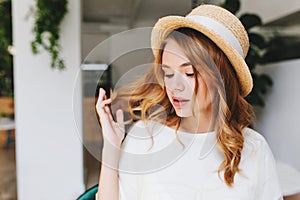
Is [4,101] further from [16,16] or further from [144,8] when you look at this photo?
[144,8]

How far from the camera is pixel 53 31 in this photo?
1778mm

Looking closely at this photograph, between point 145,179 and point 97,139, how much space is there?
7.1 inches

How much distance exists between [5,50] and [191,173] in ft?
6.26

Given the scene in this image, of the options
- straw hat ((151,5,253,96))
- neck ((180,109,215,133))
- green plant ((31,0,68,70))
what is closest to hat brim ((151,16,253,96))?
straw hat ((151,5,253,96))

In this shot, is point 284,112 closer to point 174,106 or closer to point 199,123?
point 199,123

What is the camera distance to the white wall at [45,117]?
182cm

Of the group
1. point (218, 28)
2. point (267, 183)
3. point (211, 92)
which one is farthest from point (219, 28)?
point (267, 183)

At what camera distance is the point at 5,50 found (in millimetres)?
2176

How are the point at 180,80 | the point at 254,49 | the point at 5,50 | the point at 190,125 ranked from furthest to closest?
the point at 5,50
the point at 254,49
the point at 190,125
the point at 180,80

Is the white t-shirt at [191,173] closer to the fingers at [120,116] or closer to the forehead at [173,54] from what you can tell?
the fingers at [120,116]

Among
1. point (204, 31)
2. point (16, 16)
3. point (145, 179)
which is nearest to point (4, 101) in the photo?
point (16, 16)

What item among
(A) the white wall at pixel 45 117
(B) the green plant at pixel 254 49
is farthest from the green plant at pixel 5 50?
(B) the green plant at pixel 254 49

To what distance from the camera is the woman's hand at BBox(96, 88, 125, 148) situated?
1.90 ft

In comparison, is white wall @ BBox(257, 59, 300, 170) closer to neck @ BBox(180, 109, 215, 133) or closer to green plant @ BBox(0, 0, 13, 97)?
neck @ BBox(180, 109, 215, 133)
